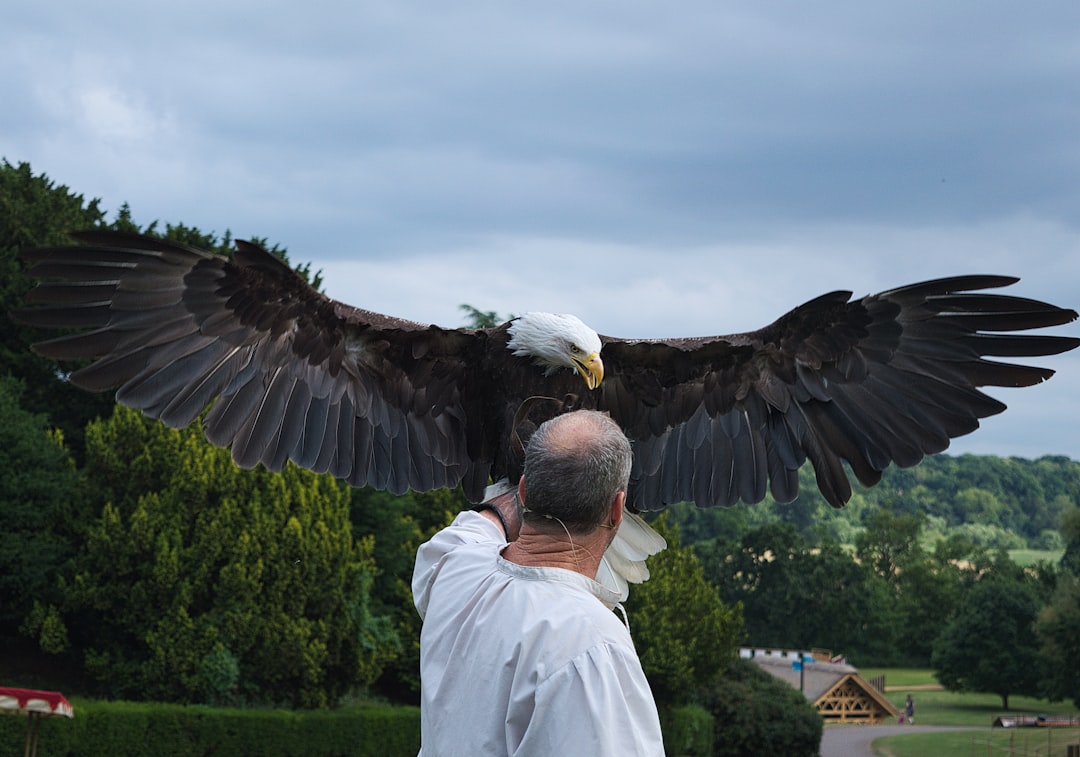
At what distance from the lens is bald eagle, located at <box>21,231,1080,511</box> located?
546 cm

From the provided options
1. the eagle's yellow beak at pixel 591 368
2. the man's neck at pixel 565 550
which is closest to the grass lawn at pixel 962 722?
the eagle's yellow beak at pixel 591 368

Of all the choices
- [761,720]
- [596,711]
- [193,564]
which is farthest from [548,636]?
[761,720]

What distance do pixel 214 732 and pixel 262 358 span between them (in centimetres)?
1908

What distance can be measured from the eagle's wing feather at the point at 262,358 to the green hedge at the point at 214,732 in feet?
57.4

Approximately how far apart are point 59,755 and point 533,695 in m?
21.1

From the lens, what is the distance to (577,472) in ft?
7.85

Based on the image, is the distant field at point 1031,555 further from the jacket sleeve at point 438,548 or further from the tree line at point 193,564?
the jacket sleeve at point 438,548

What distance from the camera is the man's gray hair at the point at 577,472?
2396mm

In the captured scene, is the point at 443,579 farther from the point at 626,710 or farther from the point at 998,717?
the point at 998,717

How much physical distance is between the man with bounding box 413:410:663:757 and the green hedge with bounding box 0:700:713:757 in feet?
68.1

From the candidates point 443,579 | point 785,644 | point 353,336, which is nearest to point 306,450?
point 353,336

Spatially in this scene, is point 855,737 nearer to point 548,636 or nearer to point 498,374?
point 498,374

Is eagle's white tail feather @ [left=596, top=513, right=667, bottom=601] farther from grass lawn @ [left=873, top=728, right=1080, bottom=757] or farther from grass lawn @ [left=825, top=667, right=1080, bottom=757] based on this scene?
grass lawn @ [left=873, top=728, right=1080, bottom=757]

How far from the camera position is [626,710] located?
2.26 metres
